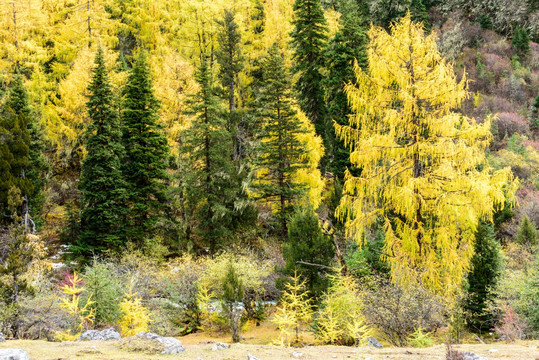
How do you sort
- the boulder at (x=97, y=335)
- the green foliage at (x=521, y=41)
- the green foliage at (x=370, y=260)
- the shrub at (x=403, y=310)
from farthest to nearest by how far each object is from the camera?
the green foliage at (x=521, y=41) → the green foliage at (x=370, y=260) → the shrub at (x=403, y=310) → the boulder at (x=97, y=335)

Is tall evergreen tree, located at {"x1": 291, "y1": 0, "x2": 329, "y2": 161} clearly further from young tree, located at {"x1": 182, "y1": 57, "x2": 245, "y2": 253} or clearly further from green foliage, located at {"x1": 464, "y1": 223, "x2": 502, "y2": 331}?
green foliage, located at {"x1": 464, "y1": 223, "x2": 502, "y2": 331}

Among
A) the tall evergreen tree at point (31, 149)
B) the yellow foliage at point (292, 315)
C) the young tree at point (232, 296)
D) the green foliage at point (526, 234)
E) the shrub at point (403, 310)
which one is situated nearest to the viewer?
the yellow foliage at point (292, 315)

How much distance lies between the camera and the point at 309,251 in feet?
39.3

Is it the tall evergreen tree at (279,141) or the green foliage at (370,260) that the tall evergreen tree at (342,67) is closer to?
the tall evergreen tree at (279,141)

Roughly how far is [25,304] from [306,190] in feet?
41.1

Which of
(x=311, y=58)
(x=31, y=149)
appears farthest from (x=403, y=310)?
(x=31, y=149)

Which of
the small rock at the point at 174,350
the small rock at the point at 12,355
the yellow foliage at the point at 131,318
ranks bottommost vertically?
the yellow foliage at the point at 131,318

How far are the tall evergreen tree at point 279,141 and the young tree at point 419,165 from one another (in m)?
7.53

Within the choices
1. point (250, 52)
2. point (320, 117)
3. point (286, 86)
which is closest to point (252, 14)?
point (250, 52)

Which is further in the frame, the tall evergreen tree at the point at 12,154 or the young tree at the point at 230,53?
the young tree at the point at 230,53

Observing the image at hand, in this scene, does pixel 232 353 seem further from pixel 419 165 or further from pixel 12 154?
pixel 12 154

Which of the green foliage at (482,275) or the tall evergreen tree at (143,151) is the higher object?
the tall evergreen tree at (143,151)

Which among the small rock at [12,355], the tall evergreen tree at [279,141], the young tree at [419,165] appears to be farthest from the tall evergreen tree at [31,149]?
the small rock at [12,355]

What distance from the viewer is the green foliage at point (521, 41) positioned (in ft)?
136
